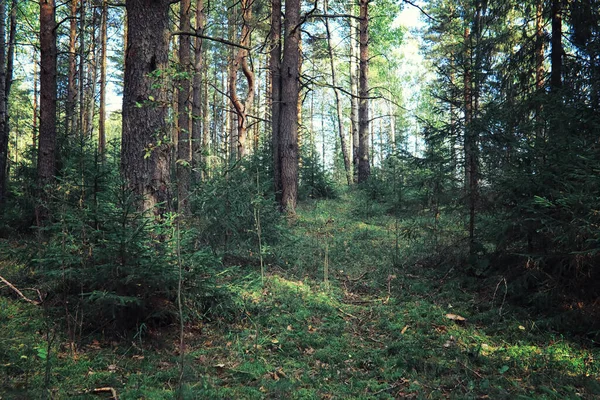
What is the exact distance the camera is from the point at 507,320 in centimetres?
462

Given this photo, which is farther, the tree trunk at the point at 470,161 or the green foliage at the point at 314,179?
the green foliage at the point at 314,179

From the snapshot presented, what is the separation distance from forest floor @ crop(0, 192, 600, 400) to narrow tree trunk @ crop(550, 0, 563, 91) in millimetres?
4635

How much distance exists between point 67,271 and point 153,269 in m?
0.85

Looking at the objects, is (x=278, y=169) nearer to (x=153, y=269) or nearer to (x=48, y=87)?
(x=48, y=87)

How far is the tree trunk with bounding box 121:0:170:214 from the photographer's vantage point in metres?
4.56

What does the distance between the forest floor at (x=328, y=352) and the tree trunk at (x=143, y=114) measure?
146 centimetres

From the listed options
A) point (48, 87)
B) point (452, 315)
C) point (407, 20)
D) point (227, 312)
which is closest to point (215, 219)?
point (227, 312)

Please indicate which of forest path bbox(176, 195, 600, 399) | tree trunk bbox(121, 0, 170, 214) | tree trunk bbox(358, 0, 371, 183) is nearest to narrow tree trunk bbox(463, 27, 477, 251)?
forest path bbox(176, 195, 600, 399)

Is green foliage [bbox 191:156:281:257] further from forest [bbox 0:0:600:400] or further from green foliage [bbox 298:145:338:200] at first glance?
green foliage [bbox 298:145:338:200]

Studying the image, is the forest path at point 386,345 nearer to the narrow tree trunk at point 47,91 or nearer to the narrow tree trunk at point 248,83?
the narrow tree trunk at point 47,91

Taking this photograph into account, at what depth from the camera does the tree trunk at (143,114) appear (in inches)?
179

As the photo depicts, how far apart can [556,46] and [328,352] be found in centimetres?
771

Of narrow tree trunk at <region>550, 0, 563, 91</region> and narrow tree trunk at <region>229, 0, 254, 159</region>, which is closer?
narrow tree trunk at <region>550, 0, 563, 91</region>

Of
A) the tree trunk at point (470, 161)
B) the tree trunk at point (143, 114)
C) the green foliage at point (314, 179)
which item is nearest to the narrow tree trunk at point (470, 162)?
the tree trunk at point (470, 161)
